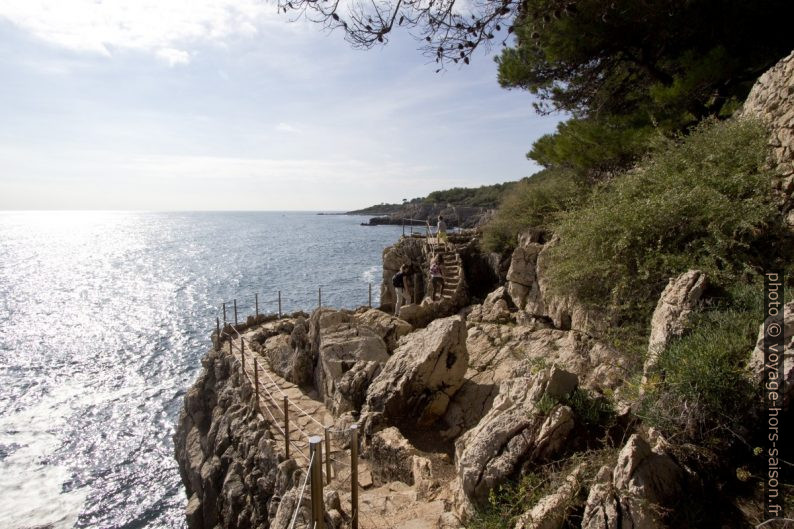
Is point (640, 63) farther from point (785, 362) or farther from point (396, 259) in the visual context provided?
point (396, 259)

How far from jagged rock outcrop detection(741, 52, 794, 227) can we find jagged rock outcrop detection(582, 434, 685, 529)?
16.4 ft

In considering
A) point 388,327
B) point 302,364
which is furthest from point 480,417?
point 302,364

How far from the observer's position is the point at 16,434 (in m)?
20.0

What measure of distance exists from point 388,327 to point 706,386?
34.1 feet

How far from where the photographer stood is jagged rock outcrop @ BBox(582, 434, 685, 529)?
3.29m

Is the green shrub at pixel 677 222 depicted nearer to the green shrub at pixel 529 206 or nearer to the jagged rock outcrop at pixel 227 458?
the green shrub at pixel 529 206

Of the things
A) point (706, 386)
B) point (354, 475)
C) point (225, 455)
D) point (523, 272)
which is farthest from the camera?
point (523, 272)

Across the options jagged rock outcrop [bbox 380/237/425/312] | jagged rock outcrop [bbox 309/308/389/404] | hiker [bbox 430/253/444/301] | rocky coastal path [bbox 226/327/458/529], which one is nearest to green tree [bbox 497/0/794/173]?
hiker [bbox 430/253/444/301]

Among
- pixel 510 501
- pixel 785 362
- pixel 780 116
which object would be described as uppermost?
pixel 780 116

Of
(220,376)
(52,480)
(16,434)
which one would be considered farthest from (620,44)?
(16,434)

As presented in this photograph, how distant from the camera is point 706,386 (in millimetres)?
3818

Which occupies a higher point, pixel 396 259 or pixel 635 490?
pixel 635 490

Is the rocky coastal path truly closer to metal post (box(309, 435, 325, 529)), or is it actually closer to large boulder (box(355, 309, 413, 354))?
metal post (box(309, 435, 325, 529))

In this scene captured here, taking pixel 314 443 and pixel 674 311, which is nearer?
pixel 314 443
